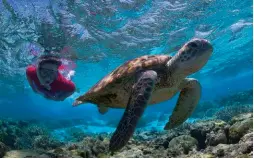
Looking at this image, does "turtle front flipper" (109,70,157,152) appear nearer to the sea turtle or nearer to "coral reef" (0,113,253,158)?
the sea turtle

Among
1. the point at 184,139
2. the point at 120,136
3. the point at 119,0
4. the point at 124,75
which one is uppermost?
the point at 119,0

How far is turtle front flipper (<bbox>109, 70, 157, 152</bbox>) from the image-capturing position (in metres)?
3.72

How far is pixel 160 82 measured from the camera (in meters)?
5.25

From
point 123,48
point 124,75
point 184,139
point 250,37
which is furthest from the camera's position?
point 250,37

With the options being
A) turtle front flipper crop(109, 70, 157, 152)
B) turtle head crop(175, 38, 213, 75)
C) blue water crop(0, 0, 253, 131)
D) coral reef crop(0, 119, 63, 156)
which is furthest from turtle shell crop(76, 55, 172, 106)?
blue water crop(0, 0, 253, 131)

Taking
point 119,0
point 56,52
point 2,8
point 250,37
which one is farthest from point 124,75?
point 250,37

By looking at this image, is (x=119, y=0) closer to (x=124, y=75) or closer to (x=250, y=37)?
(x=124, y=75)

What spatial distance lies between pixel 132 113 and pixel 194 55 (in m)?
1.82

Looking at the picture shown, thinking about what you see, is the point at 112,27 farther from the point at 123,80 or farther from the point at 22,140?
the point at 123,80

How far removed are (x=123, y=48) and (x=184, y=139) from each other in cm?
1104

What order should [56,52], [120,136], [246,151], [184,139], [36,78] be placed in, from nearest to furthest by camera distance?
[120,136]
[246,151]
[184,139]
[36,78]
[56,52]

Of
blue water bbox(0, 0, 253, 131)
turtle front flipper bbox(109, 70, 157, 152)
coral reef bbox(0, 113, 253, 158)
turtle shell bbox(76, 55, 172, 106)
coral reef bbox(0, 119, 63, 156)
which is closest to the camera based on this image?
turtle front flipper bbox(109, 70, 157, 152)

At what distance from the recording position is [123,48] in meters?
17.3

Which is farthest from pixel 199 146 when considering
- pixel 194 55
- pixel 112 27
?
pixel 112 27
